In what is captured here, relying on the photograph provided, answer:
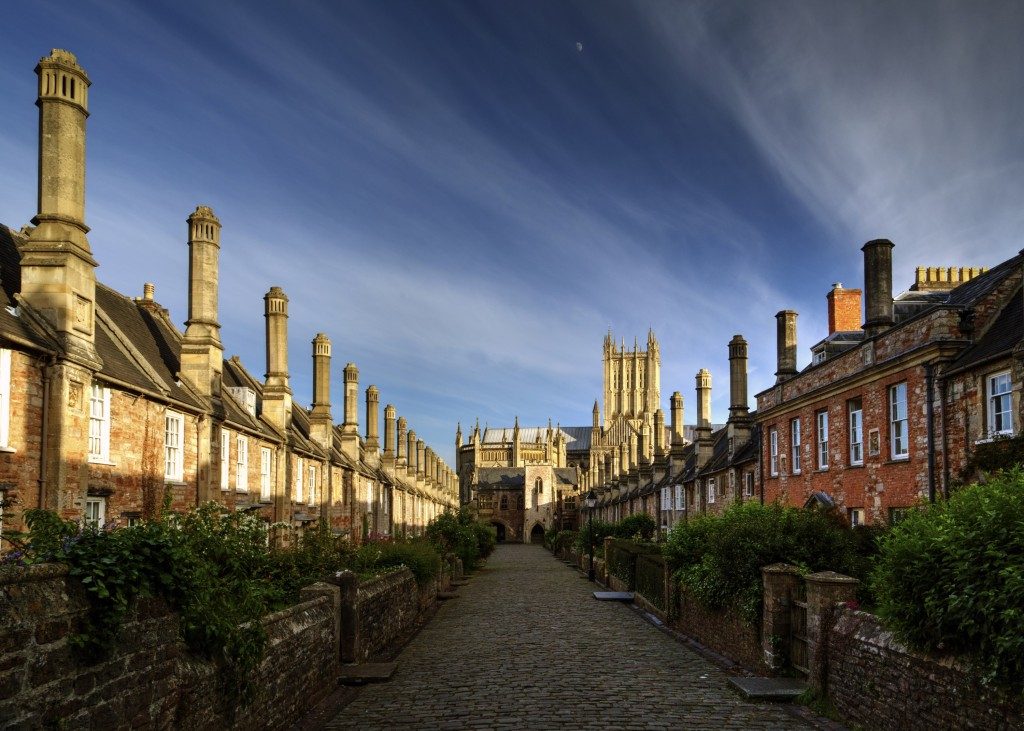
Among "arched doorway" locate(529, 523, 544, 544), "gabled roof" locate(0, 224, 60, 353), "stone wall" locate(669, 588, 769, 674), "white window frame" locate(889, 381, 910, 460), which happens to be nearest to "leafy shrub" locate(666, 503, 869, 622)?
"stone wall" locate(669, 588, 769, 674)

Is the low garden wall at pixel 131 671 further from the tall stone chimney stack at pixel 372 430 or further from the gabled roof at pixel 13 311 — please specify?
the tall stone chimney stack at pixel 372 430

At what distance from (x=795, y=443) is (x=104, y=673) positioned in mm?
23612

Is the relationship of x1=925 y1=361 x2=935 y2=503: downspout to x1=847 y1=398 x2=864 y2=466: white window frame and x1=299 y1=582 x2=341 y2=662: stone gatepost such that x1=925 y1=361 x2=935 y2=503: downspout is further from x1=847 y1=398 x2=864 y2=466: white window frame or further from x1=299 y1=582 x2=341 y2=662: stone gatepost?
x1=299 y1=582 x2=341 y2=662: stone gatepost

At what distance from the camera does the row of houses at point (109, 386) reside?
1441cm

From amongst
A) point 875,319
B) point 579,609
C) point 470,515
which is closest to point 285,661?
point 579,609

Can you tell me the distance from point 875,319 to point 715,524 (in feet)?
30.5

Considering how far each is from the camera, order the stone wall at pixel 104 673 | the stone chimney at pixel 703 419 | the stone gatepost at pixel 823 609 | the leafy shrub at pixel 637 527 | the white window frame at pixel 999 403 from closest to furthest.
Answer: the stone wall at pixel 104 673 → the stone gatepost at pixel 823 609 → the white window frame at pixel 999 403 → the stone chimney at pixel 703 419 → the leafy shrub at pixel 637 527

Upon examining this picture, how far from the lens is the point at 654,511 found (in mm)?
46562

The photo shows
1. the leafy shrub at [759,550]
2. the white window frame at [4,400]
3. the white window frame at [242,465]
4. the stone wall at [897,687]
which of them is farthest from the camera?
the white window frame at [242,465]

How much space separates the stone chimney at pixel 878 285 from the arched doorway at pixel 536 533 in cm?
9530

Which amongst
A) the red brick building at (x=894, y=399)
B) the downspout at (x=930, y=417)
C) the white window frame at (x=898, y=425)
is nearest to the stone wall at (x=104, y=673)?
the red brick building at (x=894, y=399)

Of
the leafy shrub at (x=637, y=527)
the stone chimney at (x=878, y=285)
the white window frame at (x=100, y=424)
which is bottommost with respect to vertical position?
the leafy shrub at (x=637, y=527)

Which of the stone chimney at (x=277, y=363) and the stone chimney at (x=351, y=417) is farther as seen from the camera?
the stone chimney at (x=351, y=417)

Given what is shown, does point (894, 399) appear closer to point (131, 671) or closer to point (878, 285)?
point (878, 285)
